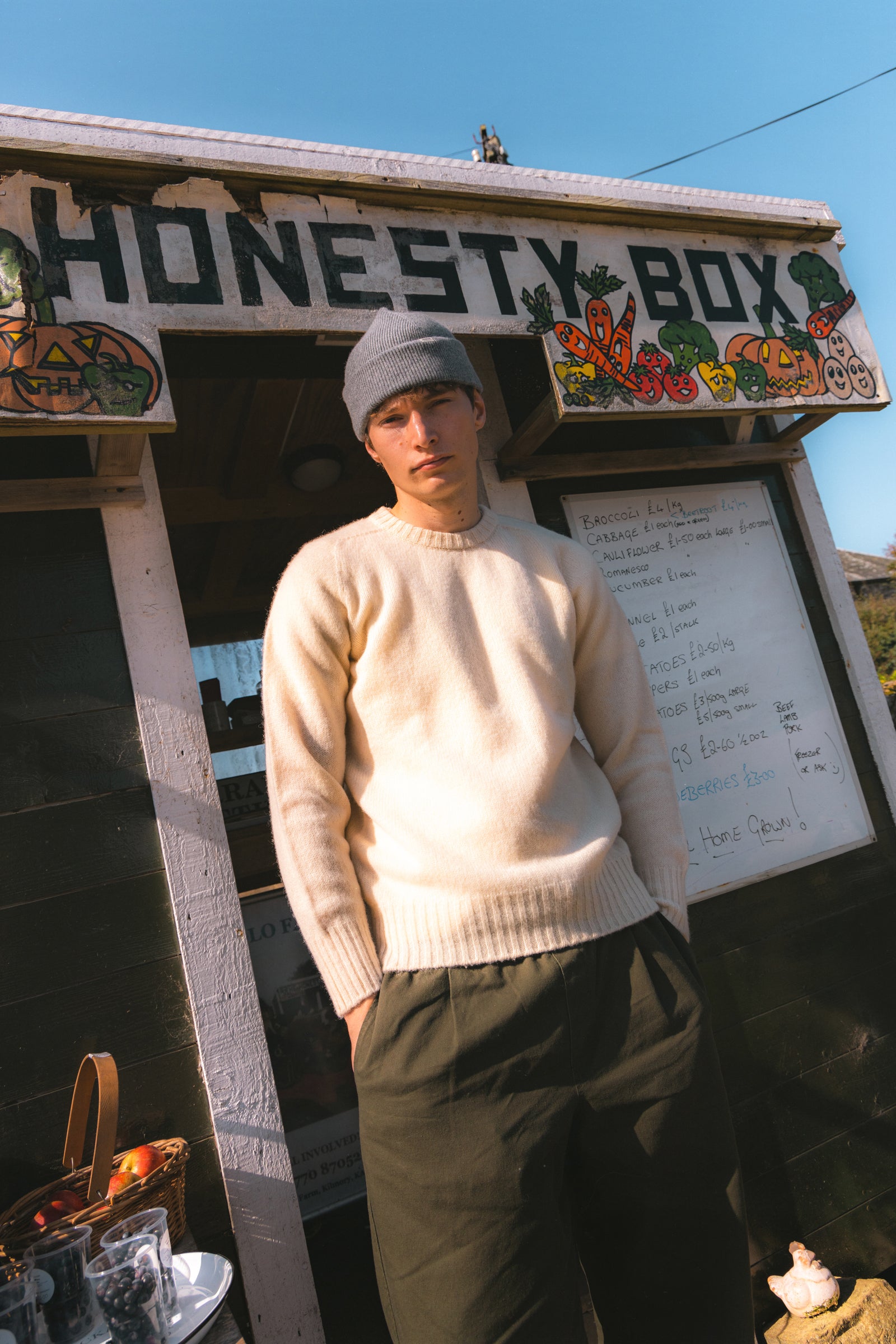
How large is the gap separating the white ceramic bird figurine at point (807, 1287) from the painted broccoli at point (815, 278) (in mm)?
2698

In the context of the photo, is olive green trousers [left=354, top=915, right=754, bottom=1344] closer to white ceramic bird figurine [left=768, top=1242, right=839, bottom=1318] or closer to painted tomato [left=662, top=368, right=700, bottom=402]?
white ceramic bird figurine [left=768, top=1242, right=839, bottom=1318]

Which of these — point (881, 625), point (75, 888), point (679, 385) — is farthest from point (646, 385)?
point (881, 625)

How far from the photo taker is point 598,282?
2223 mm

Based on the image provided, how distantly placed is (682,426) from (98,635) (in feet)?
6.85

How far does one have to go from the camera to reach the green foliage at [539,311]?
2.11 m

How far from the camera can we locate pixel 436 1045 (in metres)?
1.22

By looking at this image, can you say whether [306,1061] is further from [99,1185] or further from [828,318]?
[828,318]

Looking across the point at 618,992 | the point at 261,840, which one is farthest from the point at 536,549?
the point at 261,840

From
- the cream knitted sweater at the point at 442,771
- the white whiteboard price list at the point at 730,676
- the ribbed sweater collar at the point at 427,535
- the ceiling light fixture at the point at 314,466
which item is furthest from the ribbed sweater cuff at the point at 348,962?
the ceiling light fixture at the point at 314,466

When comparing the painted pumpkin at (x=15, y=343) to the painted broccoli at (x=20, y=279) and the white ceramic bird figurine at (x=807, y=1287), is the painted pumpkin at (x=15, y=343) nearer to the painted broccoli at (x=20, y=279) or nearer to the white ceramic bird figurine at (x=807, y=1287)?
the painted broccoli at (x=20, y=279)

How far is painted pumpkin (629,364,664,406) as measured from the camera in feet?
7.16

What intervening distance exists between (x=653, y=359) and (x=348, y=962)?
1758 mm

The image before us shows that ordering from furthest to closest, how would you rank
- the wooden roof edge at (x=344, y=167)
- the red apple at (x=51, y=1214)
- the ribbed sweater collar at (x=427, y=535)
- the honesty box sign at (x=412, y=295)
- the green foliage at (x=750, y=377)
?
the green foliage at (x=750, y=377) → the wooden roof edge at (x=344, y=167) → the honesty box sign at (x=412, y=295) → the ribbed sweater collar at (x=427, y=535) → the red apple at (x=51, y=1214)

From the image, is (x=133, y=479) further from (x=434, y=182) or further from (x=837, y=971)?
(x=837, y=971)
